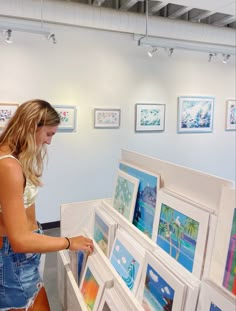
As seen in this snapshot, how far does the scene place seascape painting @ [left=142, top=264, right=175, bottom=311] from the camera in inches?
46.9

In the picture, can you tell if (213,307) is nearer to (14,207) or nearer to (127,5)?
(14,207)

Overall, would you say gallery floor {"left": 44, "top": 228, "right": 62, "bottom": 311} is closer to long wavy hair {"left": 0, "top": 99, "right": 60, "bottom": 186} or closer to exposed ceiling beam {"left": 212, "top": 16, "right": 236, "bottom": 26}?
long wavy hair {"left": 0, "top": 99, "right": 60, "bottom": 186}

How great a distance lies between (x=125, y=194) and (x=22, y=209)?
0.97 metres

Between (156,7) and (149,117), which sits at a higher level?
(156,7)

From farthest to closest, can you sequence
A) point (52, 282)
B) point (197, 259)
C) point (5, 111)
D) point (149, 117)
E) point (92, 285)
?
point (149, 117) < point (5, 111) < point (52, 282) < point (92, 285) < point (197, 259)

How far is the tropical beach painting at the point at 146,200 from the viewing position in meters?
1.66

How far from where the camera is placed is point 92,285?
1444 millimetres

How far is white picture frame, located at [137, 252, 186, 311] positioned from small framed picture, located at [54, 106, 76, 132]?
9.29 ft

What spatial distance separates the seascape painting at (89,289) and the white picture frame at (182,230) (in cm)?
40

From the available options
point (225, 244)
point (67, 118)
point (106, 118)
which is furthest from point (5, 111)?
point (225, 244)

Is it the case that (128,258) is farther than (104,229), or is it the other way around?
(104,229)

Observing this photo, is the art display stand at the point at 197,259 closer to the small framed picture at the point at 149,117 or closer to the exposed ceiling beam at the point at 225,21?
the small framed picture at the point at 149,117


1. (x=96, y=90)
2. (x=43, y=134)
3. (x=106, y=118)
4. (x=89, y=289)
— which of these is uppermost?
(x=96, y=90)

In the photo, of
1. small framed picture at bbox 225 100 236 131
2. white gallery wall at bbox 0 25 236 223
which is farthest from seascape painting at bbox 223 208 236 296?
small framed picture at bbox 225 100 236 131
